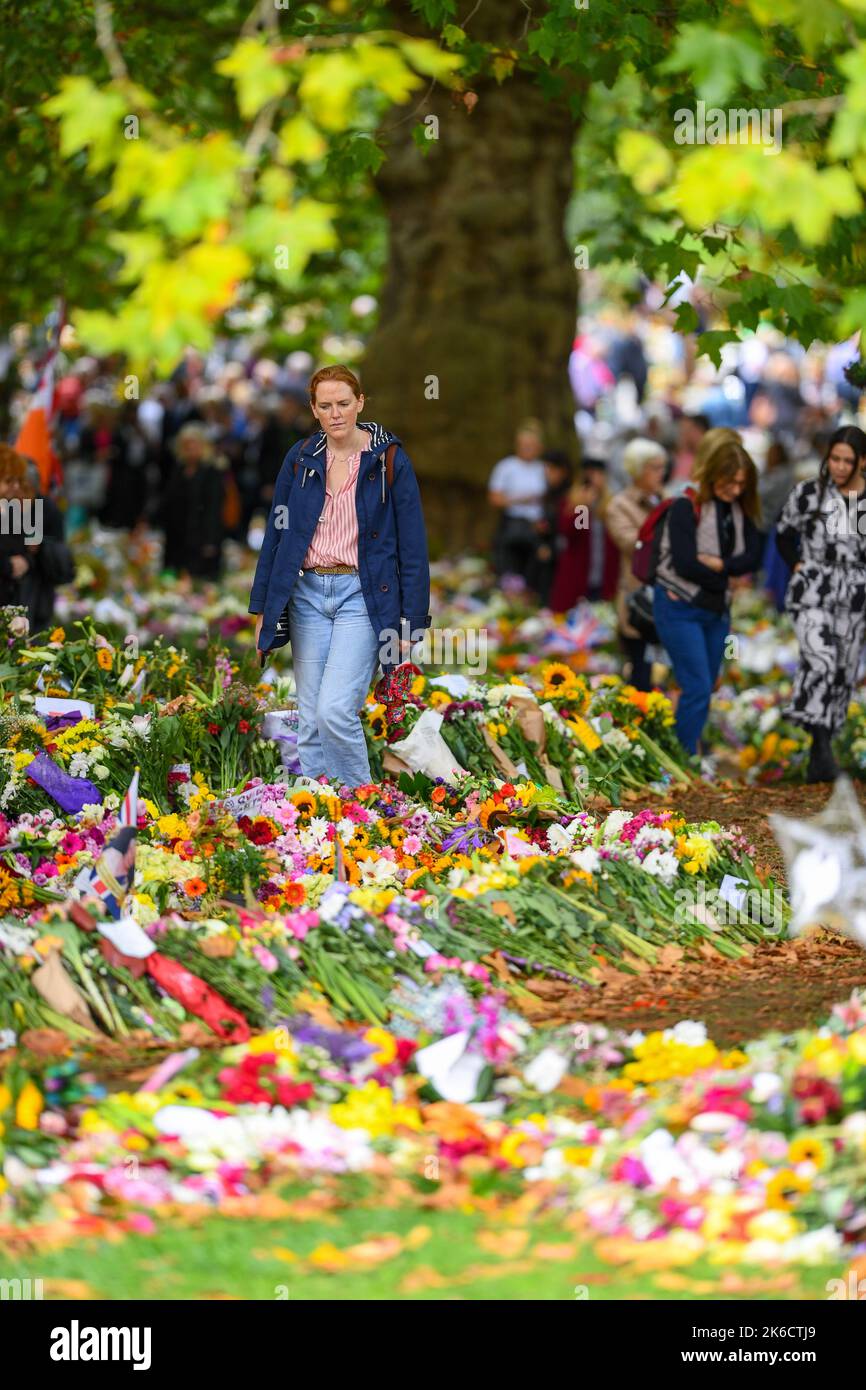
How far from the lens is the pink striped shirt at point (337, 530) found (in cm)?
823

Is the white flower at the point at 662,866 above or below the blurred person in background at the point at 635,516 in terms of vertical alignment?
below

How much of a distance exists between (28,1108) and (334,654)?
3.14 metres

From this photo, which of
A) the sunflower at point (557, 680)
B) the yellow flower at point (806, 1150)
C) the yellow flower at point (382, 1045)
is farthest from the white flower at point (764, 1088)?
the sunflower at point (557, 680)

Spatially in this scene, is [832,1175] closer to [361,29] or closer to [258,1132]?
[258,1132]

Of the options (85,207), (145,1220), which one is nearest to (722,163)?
(145,1220)

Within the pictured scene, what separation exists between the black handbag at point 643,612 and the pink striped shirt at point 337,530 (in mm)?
3772

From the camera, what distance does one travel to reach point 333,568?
827cm

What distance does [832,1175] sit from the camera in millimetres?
5234

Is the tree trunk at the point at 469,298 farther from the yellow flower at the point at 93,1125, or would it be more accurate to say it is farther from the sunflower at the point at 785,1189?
the sunflower at the point at 785,1189

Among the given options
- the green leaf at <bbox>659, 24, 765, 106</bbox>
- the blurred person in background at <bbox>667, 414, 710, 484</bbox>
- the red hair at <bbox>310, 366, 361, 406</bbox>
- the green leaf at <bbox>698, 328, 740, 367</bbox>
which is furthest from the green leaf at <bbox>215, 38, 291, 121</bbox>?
the blurred person in background at <bbox>667, 414, 710, 484</bbox>

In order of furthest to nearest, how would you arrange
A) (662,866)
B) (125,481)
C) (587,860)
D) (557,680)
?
(125,481) < (557,680) < (662,866) < (587,860)

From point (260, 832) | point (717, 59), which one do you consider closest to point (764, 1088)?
point (717, 59)

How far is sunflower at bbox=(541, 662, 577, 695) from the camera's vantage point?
1048 cm

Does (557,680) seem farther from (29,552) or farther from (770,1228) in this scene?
(770,1228)
